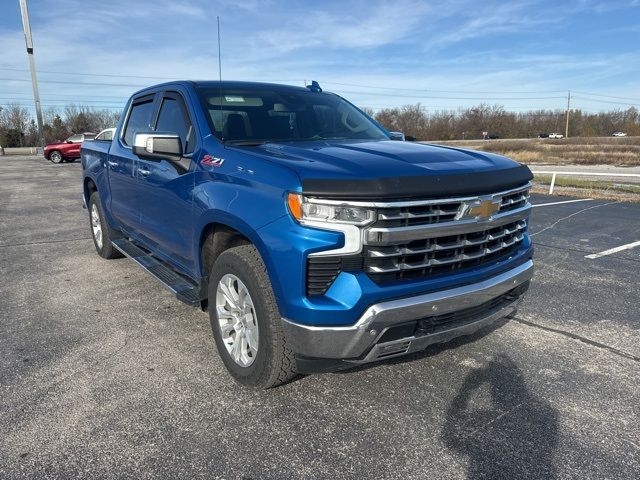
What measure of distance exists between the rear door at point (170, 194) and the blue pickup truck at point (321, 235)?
0.02 metres

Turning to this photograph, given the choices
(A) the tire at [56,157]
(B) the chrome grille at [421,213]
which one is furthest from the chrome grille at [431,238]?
(A) the tire at [56,157]

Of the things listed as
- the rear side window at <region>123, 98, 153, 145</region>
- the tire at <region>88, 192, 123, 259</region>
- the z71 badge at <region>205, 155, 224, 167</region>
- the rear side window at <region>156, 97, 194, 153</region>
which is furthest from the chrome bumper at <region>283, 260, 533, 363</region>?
the tire at <region>88, 192, 123, 259</region>

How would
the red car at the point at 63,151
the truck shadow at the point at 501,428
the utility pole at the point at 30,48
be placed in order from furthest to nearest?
the utility pole at the point at 30,48 → the red car at the point at 63,151 → the truck shadow at the point at 501,428

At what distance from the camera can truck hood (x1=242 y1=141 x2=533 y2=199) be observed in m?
2.51

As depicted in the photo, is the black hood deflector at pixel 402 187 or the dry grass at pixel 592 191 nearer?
the black hood deflector at pixel 402 187

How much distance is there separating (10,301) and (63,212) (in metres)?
6.12

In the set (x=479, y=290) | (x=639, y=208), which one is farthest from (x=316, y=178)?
(x=639, y=208)

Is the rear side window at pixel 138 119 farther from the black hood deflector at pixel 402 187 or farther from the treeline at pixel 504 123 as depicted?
the treeline at pixel 504 123

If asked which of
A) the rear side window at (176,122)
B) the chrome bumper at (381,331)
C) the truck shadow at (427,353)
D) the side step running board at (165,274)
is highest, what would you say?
the rear side window at (176,122)

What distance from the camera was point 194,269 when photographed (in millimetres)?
3652

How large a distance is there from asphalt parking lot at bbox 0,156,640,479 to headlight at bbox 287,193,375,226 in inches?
45.7

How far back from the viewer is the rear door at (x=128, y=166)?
15.4 feet

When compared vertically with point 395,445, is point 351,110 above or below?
above

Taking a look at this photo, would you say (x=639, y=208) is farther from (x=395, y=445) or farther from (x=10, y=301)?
(x=10, y=301)
